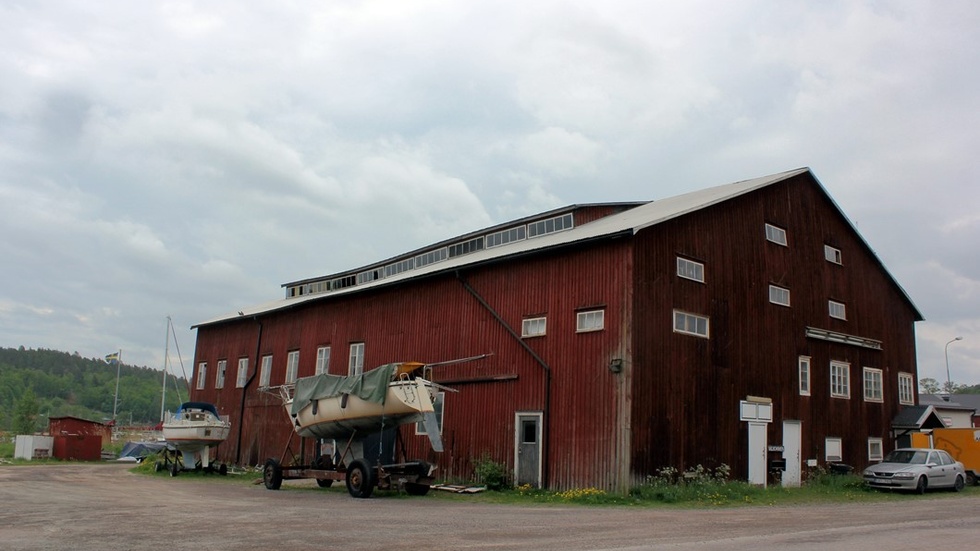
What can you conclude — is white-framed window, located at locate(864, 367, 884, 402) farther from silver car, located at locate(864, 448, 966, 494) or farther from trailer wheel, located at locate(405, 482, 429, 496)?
trailer wheel, located at locate(405, 482, 429, 496)

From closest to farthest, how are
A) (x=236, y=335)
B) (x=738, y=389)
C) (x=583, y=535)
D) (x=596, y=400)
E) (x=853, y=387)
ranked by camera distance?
(x=583, y=535), (x=596, y=400), (x=738, y=389), (x=853, y=387), (x=236, y=335)

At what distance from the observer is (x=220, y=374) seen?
4125 centimetres

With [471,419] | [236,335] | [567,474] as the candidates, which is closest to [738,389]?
[567,474]

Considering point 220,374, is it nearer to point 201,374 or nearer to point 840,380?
point 201,374

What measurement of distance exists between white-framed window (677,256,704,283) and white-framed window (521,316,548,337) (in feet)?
13.5

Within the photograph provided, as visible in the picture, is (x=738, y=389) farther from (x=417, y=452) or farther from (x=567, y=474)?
(x=417, y=452)

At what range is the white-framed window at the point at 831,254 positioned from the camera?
28703 millimetres

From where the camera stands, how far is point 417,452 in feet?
89.5

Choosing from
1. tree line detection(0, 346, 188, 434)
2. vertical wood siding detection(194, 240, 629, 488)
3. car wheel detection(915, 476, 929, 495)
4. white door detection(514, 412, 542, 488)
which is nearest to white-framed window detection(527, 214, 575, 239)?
vertical wood siding detection(194, 240, 629, 488)

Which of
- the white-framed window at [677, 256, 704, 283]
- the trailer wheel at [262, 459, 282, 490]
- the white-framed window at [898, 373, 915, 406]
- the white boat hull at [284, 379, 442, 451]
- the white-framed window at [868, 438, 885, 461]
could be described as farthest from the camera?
the white-framed window at [898, 373, 915, 406]

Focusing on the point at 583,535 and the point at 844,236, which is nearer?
the point at 583,535

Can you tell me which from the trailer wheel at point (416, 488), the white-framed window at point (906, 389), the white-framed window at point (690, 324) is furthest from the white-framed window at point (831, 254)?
the trailer wheel at point (416, 488)

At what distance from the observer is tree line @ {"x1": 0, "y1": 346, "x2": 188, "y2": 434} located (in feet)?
496

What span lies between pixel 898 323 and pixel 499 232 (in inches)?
640
